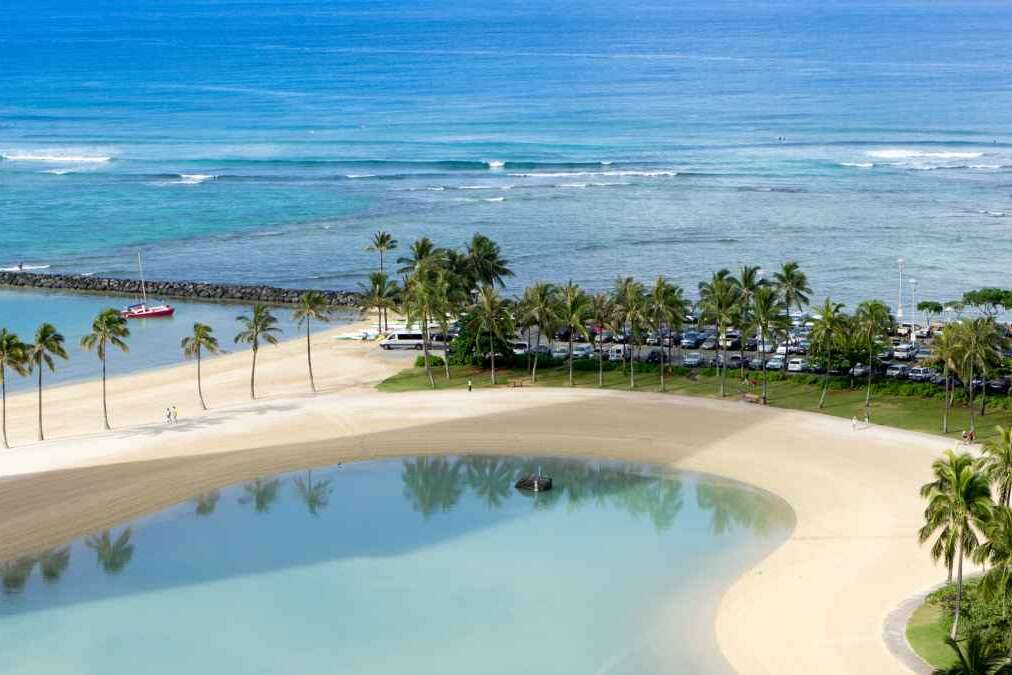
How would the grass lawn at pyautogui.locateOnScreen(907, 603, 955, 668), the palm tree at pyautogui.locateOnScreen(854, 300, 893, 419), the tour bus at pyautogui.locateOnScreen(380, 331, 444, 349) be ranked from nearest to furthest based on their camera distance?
the grass lawn at pyautogui.locateOnScreen(907, 603, 955, 668) < the palm tree at pyautogui.locateOnScreen(854, 300, 893, 419) < the tour bus at pyautogui.locateOnScreen(380, 331, 444, 349)

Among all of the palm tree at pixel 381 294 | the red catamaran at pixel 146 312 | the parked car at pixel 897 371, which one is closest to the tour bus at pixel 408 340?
the palm tree at pixel 381 294

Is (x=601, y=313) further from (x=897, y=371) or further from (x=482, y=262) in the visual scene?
(x=897, y=371)

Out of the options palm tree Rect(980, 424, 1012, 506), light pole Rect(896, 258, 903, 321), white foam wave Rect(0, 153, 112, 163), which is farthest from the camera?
white foam wave Rect(0, 153, 112, 163)

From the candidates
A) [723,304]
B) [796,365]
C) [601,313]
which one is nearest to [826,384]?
[796,365]

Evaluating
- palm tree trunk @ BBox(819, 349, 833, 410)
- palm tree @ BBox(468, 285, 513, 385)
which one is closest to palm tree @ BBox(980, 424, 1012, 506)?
palm tree trunk @ BBox(819, 349, 833, 410)

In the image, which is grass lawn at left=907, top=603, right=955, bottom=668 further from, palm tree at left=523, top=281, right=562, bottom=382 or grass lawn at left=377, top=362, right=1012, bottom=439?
palm tree at left=523, top=281, right=562, bottom=382

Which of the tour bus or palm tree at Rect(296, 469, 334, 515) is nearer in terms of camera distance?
palm tree at Rect(296, 469, 334, 515)
